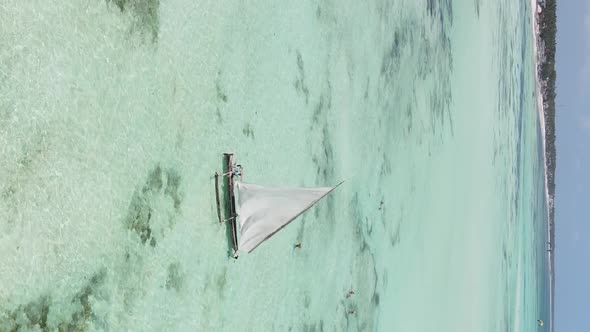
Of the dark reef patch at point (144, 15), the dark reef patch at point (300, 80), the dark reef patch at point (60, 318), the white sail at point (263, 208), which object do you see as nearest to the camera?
the dark reef patch at point (60, 318)

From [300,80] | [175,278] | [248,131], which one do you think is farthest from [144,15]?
[300,80]

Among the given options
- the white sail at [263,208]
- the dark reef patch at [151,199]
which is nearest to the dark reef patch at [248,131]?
the white sail at [263,208]

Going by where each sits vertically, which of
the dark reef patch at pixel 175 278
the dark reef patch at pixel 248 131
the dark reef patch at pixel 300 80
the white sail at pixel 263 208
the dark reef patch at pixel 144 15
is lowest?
the dark reef patch at pixel 175 278

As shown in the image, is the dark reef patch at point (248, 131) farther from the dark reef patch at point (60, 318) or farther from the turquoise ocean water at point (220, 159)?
the dark reef patch at point (60, 318)

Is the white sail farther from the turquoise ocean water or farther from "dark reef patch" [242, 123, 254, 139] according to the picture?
"dark reef patch" [242, 123, 254, 139]

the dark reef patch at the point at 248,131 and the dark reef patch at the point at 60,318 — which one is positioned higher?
the dark reef patch at the point at 248,131

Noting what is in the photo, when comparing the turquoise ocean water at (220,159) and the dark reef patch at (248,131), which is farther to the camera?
the dark reef patch at (248,131)
